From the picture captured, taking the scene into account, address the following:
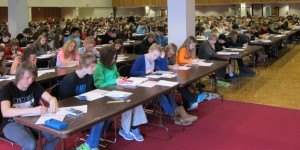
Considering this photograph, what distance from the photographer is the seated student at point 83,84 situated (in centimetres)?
395

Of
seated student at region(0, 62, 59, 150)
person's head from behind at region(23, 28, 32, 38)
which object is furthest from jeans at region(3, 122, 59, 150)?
person's head from behind at region(23, 28, 32, 38)

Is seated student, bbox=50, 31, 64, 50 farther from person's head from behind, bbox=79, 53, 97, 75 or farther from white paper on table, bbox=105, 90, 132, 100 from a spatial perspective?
white paper on table, bbox=105, 90, 132, 100

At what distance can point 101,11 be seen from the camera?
27359 mm

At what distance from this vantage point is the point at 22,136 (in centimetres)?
330

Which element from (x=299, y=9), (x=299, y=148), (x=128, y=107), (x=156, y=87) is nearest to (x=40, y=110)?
(x=128, y=107)

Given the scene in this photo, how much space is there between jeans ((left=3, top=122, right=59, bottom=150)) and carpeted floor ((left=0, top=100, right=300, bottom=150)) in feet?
3.75

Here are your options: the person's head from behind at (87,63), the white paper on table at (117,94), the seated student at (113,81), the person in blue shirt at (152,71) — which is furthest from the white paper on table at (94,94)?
the person in blue shirt at (152,71)

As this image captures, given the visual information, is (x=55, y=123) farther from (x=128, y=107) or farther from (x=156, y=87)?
(x=156, y=87)

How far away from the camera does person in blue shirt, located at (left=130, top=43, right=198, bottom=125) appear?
518cm

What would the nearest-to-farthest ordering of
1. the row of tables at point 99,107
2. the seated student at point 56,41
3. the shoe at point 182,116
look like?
1. the row of tables at point 99,107
2. the shoe at point 182,116
3. the seated student at point 56,41

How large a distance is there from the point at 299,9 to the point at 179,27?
58.8 ft

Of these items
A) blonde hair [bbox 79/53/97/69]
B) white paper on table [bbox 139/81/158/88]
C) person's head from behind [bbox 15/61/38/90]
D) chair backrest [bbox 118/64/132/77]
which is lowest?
white paper on table [bbox 139/81/158/88]

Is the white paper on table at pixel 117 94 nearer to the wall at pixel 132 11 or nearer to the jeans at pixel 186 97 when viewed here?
the jeans at pixel 186 97

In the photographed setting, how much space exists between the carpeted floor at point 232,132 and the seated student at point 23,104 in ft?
3.85
